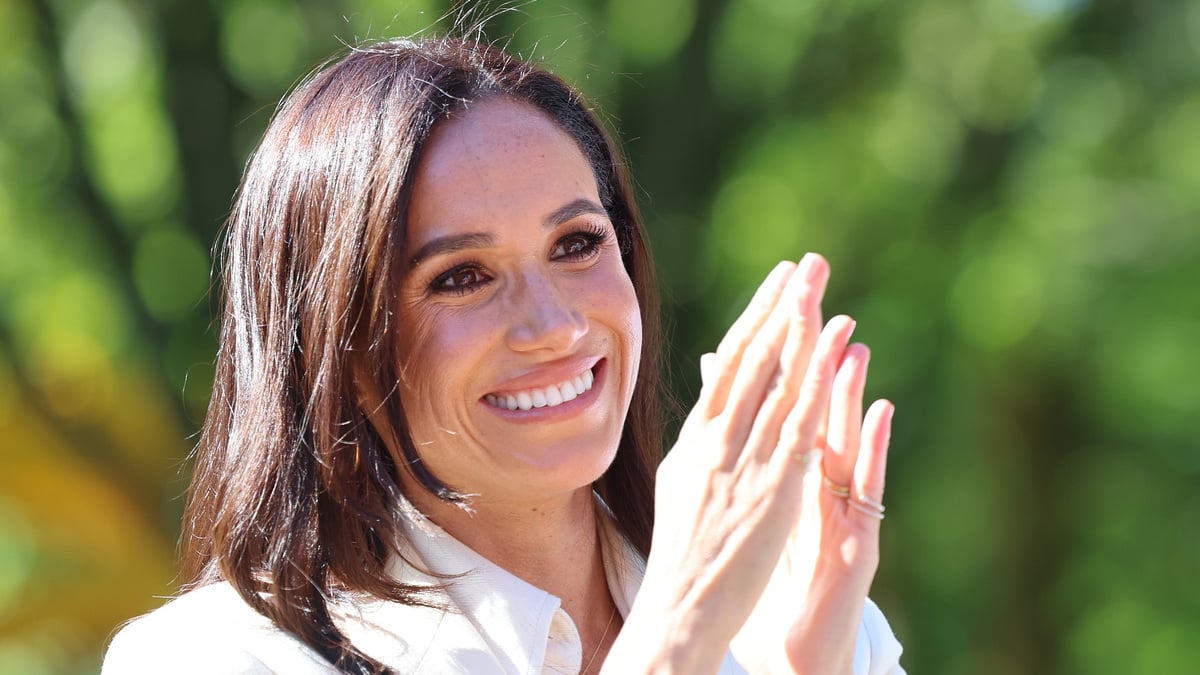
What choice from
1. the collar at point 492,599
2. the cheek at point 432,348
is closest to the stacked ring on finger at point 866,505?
the collar at point 492,599

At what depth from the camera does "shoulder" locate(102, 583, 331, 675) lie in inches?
74.7

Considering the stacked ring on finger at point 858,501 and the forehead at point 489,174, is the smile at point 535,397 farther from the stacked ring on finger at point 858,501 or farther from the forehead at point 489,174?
the stacked ring on finger at point 858,501

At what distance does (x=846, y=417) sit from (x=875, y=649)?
2.05ft

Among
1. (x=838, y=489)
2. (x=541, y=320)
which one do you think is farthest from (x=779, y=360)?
(x=541, y=320)

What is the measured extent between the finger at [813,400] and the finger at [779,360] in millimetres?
12

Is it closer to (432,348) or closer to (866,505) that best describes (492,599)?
(432,348)

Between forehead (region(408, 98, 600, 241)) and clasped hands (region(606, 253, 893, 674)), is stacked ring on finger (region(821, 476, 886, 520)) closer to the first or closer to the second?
clasped hands (region(606, 253, 893, 674))

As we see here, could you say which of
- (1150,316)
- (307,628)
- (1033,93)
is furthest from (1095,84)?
(307,628)

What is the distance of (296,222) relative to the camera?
6.90ft

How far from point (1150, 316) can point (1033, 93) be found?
1237 mm

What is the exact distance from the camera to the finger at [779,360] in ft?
5.37

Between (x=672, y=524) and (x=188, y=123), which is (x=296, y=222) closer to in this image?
(x=672, y=524)

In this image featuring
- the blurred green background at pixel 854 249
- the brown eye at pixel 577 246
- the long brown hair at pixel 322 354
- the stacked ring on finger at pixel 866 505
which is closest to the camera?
the stacked ring on finger at pixel 866 505

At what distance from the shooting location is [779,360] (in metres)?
1.68
